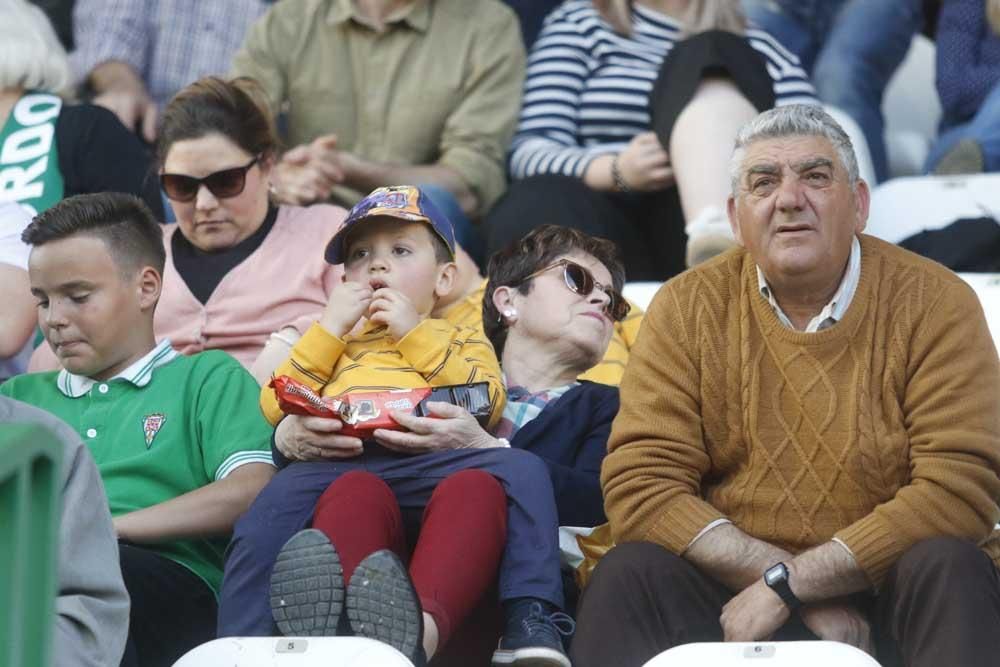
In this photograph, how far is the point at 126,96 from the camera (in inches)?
209

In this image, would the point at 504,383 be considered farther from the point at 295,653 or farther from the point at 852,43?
the point at 852,43

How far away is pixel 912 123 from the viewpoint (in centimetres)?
634

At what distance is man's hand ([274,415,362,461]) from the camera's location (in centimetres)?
323

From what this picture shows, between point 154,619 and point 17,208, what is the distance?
1.36 m

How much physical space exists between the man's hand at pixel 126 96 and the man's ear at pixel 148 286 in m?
1.69

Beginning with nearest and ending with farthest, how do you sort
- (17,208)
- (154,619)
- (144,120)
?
(154,619) → (17,208) → (144,120)

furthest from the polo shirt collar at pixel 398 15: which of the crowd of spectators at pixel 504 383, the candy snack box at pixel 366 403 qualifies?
the candy snack box at pixel 366 403

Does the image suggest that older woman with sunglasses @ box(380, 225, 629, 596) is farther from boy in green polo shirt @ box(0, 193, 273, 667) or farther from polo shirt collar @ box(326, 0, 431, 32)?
polo shirt collar @ box(326, 0, 431, 32)

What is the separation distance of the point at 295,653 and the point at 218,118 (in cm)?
167

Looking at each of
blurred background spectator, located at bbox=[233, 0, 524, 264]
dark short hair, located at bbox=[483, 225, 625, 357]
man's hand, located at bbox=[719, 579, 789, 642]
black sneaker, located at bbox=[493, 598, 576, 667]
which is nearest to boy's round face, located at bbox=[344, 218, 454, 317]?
dark short hair, located at bbox=[483, 225, 625, 357]

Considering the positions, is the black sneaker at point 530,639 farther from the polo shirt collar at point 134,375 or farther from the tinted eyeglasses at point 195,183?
the tinted eyeglasses at point 195,183

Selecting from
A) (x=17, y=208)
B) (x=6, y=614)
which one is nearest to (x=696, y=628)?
(x=6, y=614)

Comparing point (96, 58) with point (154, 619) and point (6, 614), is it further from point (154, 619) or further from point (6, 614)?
point (6, 614)

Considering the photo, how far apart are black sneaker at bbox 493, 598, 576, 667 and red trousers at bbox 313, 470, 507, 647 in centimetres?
8
